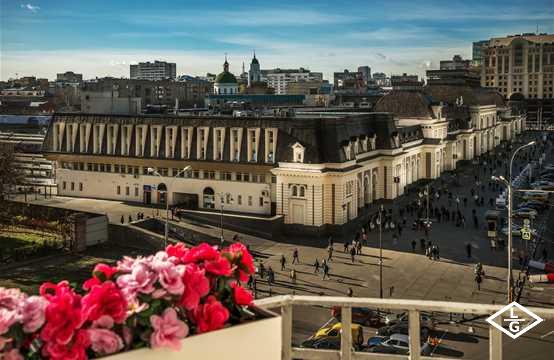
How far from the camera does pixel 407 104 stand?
348 ft

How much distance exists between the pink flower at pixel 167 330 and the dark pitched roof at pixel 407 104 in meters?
100

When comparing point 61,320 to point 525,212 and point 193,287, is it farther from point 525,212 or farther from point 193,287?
point 525,212

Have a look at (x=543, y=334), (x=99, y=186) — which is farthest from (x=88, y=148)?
(x=543, y=334)

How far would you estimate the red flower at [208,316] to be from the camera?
684cm

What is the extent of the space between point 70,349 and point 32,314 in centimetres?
44

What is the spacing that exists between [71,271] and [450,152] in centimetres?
7703

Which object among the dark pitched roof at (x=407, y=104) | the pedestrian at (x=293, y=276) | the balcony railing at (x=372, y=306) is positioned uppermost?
the dark pitched roof at (x=407, y=104)

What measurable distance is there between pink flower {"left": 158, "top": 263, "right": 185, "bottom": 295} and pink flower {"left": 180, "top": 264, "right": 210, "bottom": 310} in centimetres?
11

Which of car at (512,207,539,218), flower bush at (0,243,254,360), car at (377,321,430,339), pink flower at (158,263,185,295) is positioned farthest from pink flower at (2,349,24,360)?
car at (512,207,539,218)

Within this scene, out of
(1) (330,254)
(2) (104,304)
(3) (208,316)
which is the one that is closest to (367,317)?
(1) (330,254)

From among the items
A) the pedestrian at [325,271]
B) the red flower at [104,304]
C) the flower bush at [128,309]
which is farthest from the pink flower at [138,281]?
the pedestrian at [325,271]

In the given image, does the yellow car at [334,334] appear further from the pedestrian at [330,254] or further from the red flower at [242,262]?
the red flower at [242,262]

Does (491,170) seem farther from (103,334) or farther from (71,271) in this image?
(103,334)

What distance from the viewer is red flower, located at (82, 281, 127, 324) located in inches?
248
